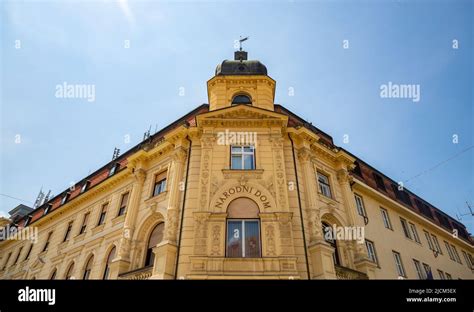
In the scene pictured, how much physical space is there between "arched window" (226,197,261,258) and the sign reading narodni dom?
34cm

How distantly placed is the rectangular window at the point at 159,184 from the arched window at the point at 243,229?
17.0 ft

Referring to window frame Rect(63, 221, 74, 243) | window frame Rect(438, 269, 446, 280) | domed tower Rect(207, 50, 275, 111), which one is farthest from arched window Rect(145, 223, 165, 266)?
window frame Rect(438, 269, 446, 280)

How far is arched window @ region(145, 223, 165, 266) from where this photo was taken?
15250 mm

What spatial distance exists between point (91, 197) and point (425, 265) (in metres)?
26.8

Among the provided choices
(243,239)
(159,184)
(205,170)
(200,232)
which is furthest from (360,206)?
(159,184)

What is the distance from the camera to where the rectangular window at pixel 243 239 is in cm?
1295

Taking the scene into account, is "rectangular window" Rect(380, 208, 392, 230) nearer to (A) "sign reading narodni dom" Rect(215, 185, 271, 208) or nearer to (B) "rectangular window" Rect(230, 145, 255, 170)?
(A) "sign reading narodni dom" Rect(215, 185, 271, 208)

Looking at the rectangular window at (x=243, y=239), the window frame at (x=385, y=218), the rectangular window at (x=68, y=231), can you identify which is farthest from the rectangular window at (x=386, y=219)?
the rectangular window at (x=68, y=231)

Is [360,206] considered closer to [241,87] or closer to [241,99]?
[241,99]

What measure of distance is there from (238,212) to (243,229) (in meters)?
0.90

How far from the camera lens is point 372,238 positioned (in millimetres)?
18891

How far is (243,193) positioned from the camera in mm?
14492
